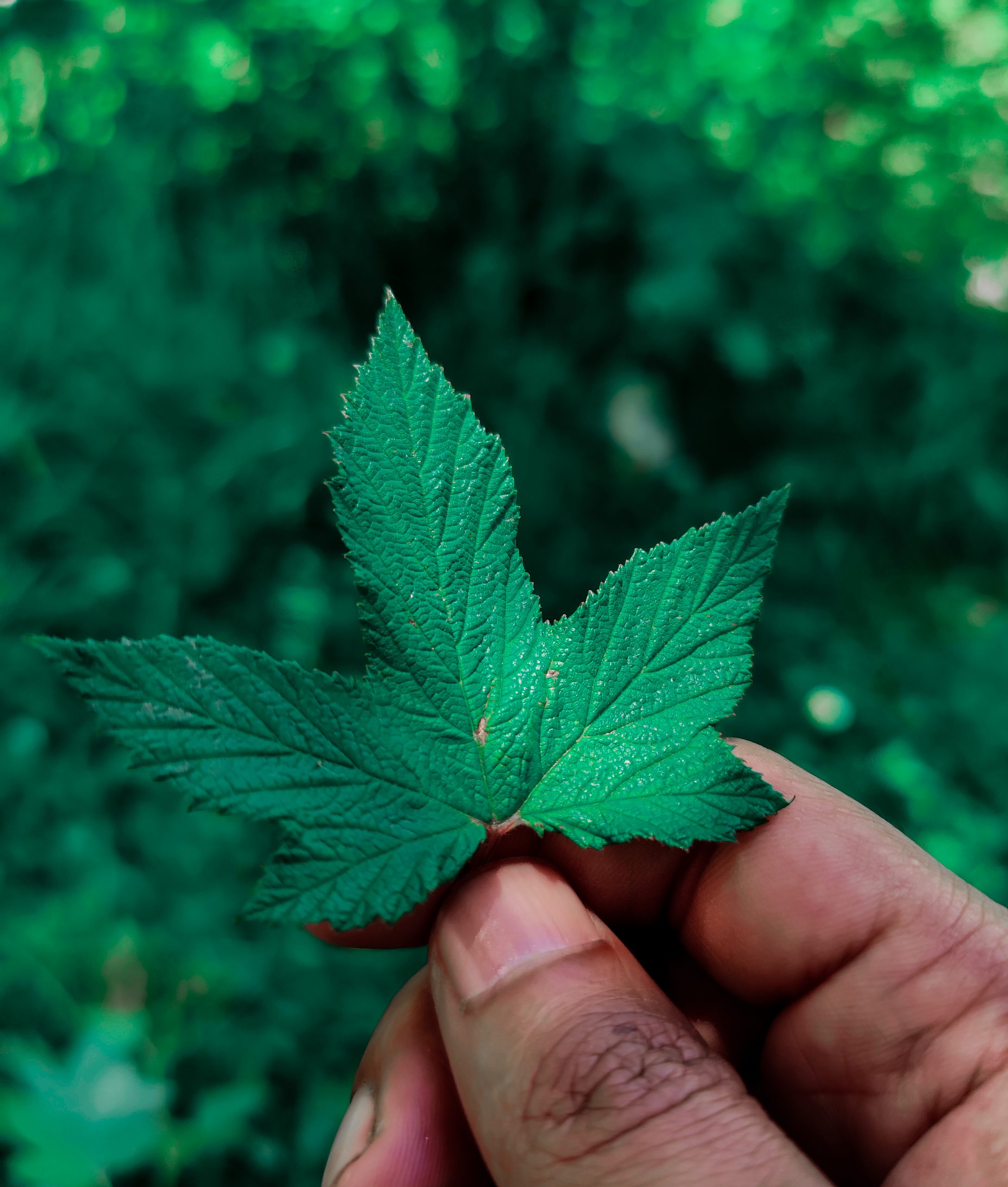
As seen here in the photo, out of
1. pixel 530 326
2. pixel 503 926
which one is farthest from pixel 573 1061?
pixel 530 326

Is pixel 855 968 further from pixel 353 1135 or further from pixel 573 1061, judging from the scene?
pixel 353 1135

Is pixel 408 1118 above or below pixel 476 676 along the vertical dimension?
below

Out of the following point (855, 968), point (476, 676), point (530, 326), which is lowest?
point (855, 968)

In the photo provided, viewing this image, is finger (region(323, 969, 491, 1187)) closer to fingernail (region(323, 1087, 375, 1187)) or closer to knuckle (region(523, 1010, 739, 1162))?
fingernail (region(323, 1087, 375, 1187))

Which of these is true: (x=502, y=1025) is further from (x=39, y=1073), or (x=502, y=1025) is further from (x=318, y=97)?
(x=318, y=97)

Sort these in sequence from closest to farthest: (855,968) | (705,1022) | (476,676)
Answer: (476,676)
(855,968)
(705,1022)

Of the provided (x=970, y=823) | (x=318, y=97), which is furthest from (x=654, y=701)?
(x=318, y=97)

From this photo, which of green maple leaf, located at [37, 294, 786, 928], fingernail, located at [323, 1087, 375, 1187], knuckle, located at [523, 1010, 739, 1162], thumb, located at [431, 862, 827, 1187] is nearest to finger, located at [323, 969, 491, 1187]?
fingernail, located at [323, 1087, 375, 1187]
